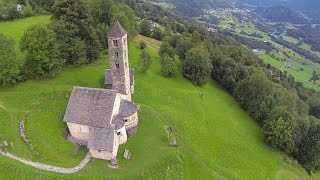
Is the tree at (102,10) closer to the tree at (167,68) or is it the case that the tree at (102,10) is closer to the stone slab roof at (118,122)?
the tree at (167,68)

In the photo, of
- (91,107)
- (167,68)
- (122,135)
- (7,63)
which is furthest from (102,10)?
(122,135)

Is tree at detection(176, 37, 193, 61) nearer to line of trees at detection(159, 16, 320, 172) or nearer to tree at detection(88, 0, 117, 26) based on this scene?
line of trees at detection(159, 16, 320, 172)

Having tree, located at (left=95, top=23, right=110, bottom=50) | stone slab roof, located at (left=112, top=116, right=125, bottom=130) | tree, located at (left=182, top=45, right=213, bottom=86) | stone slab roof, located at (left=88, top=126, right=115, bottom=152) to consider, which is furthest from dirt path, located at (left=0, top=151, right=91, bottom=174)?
tree, located at (left=182, top=45, right=213, bottom=86)

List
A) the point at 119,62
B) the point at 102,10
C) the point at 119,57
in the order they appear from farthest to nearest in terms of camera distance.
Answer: the point at 102,10 < the point at 119,62 < the point at 119,57

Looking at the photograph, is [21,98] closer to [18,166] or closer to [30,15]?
[18,166]

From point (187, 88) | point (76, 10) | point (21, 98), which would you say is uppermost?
point (76, 10)

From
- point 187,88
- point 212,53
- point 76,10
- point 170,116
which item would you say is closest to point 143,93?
point 170,116

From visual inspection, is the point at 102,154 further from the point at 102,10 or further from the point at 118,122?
the point at 102,10
